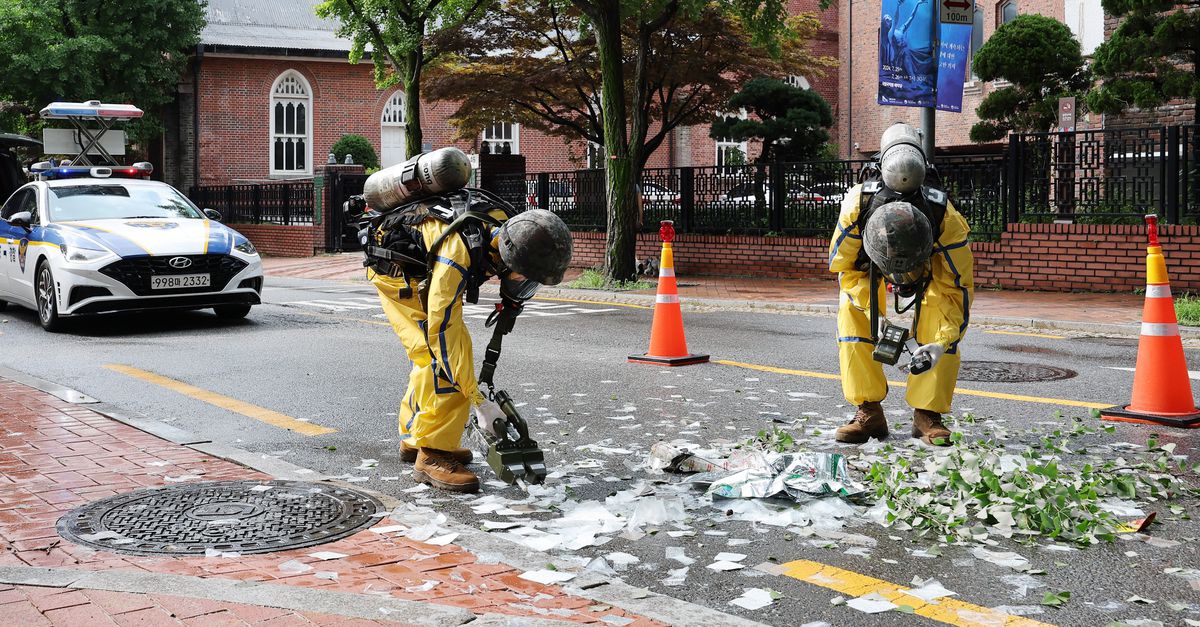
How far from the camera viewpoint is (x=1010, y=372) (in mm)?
9078

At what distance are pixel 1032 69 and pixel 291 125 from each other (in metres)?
28.6

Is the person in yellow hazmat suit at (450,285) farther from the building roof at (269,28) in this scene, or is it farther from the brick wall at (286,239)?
the building roof at (269,28)

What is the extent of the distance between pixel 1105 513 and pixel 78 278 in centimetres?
992

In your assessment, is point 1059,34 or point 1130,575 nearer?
point 1130,575

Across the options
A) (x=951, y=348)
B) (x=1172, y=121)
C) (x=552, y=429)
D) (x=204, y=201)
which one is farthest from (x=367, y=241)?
(x=204, y=201)

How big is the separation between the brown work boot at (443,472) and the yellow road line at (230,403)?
1.56 metres

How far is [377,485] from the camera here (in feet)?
18.8

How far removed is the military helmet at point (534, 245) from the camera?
5.12 metres

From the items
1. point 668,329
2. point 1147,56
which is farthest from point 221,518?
point 1147,56

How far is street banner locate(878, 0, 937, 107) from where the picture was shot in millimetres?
14273

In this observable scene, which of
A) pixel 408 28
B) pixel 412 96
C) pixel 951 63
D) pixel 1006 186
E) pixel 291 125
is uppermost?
pixel 408 28

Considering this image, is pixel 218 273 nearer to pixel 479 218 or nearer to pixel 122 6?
pixel 479 218

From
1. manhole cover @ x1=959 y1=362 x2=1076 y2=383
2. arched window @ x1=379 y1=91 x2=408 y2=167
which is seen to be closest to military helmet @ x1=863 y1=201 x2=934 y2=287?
manhole cover @ x1=959 y1=362 x2=1076 y2=383

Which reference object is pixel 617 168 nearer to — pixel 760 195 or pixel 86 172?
pixel 760 195
